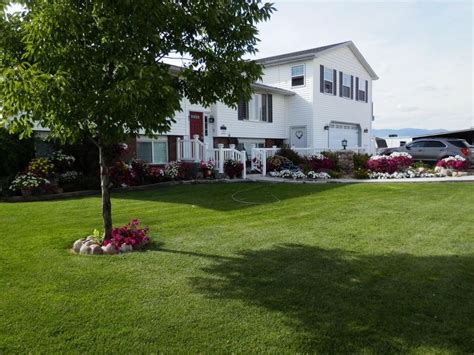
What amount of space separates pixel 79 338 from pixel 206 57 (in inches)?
138

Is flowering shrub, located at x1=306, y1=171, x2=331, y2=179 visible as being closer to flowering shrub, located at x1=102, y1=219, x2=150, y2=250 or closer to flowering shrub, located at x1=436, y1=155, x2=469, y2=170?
flowering shrub, located at x1=436, y1=155, x2=469, y2=170

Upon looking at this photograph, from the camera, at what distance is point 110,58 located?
14.8 ft

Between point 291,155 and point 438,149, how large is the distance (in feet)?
22.7

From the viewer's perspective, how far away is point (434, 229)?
658 centimetres

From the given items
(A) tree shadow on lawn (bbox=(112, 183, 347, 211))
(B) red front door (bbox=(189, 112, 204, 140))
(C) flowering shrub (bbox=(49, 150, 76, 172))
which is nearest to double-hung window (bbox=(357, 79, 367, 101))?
(B) red front door (bbox=(189, 112, 204, 140))

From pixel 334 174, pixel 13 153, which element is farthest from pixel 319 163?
pixel 13 153

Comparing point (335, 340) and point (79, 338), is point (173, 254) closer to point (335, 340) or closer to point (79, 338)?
point (79, 338)

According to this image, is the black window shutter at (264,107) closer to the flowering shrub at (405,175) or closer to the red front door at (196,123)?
the red front door at (196,123)

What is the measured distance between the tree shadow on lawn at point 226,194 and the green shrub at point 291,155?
4751 millimetres

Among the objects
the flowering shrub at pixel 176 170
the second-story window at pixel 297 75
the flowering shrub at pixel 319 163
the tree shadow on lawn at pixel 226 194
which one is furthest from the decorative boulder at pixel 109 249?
the second-story window at pixel 297 75

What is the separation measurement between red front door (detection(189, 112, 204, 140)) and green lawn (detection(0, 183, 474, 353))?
9.45 metres

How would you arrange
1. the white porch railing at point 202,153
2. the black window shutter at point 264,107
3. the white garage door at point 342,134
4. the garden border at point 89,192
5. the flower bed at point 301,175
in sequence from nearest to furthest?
the garden border at point 89,192 < the flower bed at point 301,175 < the white porch railing at point 202,153 < the black window shutter at point 264,107 < the white garage door at point 342,134

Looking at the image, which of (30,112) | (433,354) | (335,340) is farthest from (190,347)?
(30,112)

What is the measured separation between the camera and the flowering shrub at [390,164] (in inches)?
605
